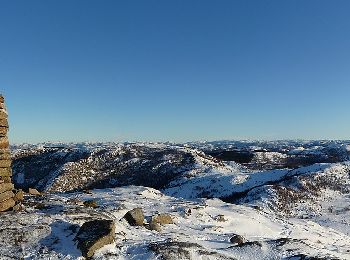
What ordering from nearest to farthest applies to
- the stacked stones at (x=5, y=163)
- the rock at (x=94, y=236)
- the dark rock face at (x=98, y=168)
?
the rock at (x=94, y=236), the stacked stones at (x=5, y=163), the dark rock face at (x=98, y=168)

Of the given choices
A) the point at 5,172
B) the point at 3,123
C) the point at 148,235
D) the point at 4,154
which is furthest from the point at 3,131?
the point at 148,235

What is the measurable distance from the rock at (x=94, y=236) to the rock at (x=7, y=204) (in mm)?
4539

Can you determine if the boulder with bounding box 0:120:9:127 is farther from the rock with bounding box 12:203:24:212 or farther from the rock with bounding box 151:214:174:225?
the rock with bounding box 151:214:174:225

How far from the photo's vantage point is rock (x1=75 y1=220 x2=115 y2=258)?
45.1 feet

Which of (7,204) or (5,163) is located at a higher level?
(5,163)

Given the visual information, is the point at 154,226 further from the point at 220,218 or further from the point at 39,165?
the point at 39,165

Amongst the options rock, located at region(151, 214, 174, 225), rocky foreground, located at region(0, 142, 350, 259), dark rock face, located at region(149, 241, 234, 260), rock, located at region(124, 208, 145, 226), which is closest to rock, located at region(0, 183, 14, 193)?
rocky foreground, located at region(0, 142, 350, 259)

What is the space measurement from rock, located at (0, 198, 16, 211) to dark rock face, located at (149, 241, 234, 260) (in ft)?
22.5

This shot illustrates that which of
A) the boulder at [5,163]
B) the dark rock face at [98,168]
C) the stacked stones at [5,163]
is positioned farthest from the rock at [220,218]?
the dark rock face at [98,168]

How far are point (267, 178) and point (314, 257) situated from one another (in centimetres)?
4446

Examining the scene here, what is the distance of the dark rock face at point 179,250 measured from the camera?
14125 millimetres

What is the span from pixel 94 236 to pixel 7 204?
5.50 metres

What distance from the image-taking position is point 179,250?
47.9 feet

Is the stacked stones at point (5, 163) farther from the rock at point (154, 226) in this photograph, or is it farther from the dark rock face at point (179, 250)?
the dark rock face at point (179, 250)
